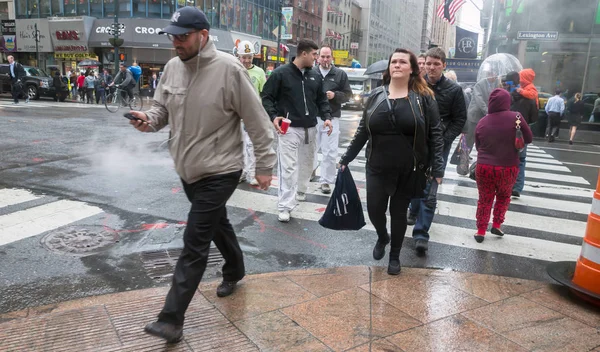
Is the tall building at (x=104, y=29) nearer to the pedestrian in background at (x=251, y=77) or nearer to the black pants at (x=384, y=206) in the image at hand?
the pedestrian in background at (x=251, y=77)

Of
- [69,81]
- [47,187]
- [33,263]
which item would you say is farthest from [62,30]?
[33,263]

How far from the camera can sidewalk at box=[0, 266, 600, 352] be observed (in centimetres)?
284

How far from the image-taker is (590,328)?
10.4 ft

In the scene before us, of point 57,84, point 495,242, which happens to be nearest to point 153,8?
point 57,84

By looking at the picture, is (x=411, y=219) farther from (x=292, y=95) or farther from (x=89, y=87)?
(x=89, y=87)

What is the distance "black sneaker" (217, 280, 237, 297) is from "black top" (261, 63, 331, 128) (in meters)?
2.48

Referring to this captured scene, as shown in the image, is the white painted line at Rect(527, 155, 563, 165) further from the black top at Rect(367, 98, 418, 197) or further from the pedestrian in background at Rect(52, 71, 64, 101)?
the pedestrian in background at Rect(52, 71, 64, 101)

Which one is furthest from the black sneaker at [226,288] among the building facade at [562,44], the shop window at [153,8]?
the shop window at [153,8]

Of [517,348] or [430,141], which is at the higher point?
[430,141]

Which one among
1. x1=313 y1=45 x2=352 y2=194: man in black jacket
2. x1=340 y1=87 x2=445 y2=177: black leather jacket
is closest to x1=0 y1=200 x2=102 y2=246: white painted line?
x1=313 y1=45 x2=352 y2=194: man in black jacket

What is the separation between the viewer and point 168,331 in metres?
2.79

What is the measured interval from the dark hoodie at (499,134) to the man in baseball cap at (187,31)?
333cm

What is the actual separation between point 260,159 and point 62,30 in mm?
41360

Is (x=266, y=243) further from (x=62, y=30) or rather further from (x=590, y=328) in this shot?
(x=62, y=30)
